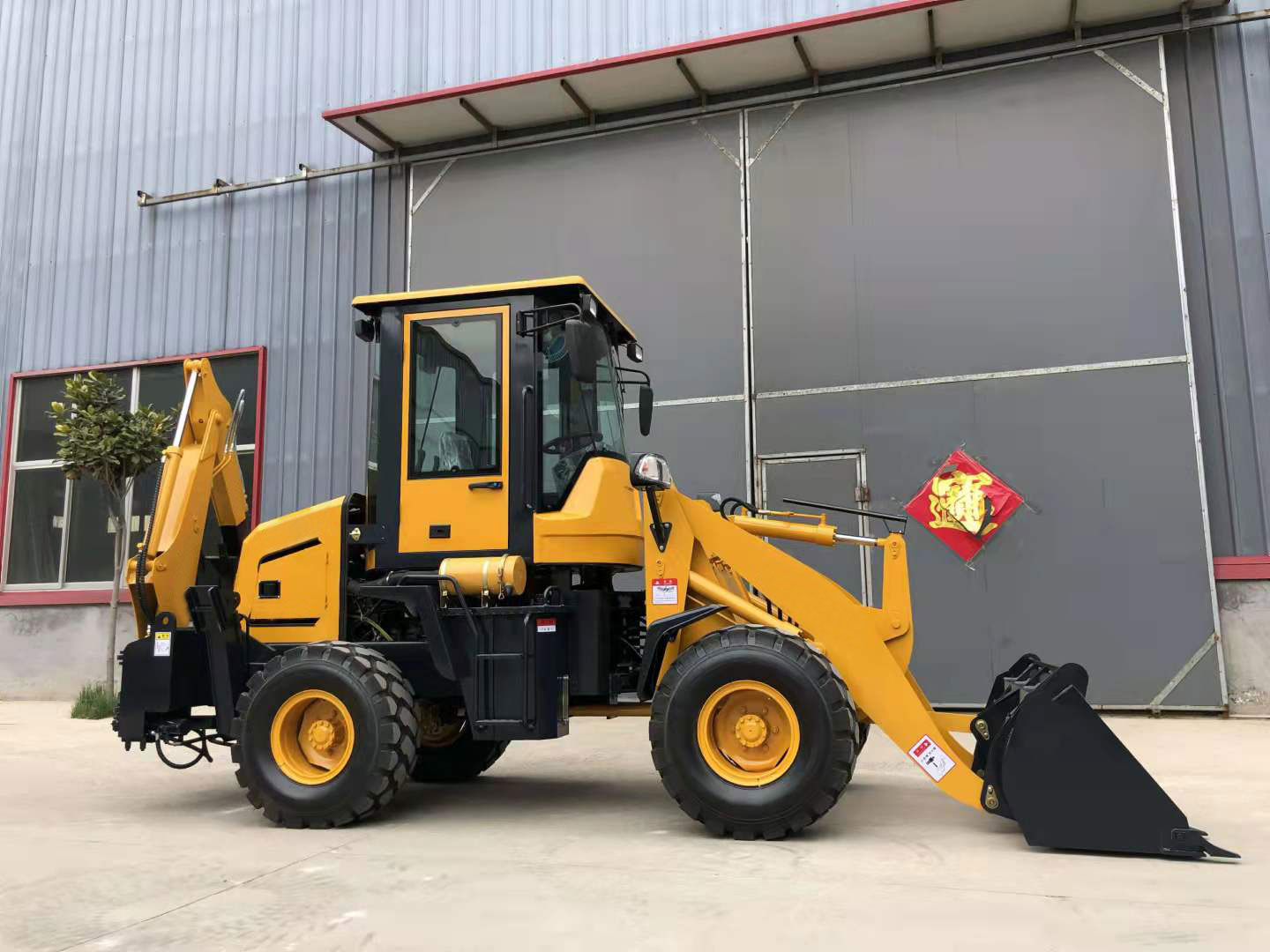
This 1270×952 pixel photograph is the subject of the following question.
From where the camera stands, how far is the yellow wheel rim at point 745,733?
15.7 feet

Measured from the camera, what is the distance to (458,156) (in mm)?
12781

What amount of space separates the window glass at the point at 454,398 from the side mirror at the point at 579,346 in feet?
1.62

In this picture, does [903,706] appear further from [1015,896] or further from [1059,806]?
[1015,896]

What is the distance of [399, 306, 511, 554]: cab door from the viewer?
550 cm

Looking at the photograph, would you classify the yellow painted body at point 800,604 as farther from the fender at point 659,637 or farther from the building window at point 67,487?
the building window at point 67,487

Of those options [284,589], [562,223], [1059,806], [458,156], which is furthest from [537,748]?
[458,156]

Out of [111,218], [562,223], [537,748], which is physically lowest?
[537,748]

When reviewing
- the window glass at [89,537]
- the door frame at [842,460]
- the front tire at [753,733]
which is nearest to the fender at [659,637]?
the front tire at [753,733]

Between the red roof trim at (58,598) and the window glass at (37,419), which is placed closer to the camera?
the red roof trim at (58,598)

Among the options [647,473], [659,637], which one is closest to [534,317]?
[647,473]

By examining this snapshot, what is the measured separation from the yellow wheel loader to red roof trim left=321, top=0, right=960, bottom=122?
238 inches

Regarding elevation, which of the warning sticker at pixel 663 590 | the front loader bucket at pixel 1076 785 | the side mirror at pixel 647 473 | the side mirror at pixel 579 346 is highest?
the side mirror at pixel 579 346

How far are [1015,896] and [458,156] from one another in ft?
37.1

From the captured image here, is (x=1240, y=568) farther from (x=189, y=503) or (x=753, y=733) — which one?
(x=189, y=503)
